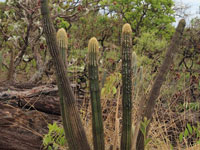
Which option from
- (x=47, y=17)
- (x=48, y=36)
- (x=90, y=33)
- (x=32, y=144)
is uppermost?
(x=90, y=33)

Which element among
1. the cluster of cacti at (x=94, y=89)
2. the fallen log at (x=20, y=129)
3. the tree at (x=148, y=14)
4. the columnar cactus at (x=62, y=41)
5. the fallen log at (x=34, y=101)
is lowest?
the fallen log at (x=20, y=129)

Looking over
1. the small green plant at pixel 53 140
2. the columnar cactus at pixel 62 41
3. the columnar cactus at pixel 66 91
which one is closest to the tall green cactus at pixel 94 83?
the columnar cactus at pixel 66 91

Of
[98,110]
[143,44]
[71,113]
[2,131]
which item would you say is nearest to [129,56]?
[98,110]

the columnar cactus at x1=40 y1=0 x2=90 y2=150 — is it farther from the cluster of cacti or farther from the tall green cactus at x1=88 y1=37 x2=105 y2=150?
the tall green cactus at x1=88 y1=37 x2=105 y2=150

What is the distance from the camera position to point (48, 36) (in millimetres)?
1404

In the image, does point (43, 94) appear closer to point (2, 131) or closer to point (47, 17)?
point (2, 131)

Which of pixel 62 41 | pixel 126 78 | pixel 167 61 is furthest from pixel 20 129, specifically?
pixel 167 61

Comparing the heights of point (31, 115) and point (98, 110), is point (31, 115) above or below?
below

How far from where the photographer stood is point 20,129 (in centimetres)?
229

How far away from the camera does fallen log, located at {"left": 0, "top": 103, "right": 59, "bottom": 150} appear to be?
6.90 ft

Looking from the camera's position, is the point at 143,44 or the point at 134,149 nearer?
the point at 134,149

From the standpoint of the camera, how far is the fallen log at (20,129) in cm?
210

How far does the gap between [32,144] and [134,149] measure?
Answer: 0.98m

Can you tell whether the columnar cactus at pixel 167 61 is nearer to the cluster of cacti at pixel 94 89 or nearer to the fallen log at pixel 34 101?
the cluster of cacti at pixel 94 89
